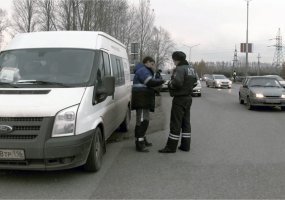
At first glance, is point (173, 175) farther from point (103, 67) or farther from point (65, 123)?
point (103, 67)

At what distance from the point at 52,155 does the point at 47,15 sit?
4296 centimetres

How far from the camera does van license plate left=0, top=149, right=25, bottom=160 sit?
6.04 m

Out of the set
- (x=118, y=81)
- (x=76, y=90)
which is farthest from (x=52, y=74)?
(x=118, y=81)

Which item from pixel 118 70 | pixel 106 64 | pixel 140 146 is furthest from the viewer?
pixel 118 70

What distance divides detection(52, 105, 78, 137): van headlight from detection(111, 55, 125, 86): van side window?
294 centimetres

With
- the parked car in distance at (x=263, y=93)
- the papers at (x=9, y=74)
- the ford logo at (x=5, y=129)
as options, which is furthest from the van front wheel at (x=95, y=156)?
the parked car in distance at (x=263, y=93)

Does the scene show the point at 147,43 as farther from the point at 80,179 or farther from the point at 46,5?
the point at 80,179

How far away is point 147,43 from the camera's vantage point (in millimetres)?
61094

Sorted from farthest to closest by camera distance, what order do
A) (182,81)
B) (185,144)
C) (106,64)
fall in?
(185,144)
(182,81)
(106,64)

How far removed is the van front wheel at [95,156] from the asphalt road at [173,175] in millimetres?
108

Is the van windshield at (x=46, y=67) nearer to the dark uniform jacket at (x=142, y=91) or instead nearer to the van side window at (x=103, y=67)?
the van side window at (x=103, y=67)

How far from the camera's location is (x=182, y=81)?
28.1 feet

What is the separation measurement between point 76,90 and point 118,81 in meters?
2.99

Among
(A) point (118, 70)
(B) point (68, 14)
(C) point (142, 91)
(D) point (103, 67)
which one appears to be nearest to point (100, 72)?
(D) point (103, 67)
